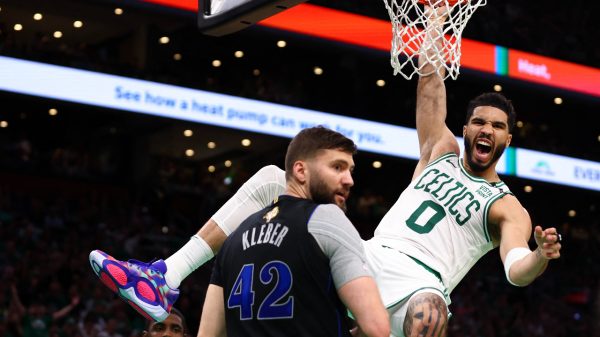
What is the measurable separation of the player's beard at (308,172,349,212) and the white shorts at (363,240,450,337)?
138cm

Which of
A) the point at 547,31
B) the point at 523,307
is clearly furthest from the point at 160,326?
the point at 547,31

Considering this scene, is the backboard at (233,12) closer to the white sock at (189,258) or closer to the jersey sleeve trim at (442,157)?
the white sock at (189,258)

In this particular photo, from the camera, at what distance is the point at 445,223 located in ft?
17.7

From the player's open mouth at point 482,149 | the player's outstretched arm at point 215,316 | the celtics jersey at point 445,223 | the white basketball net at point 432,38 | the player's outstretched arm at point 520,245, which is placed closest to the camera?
the player's outstretched arm at point 215,316

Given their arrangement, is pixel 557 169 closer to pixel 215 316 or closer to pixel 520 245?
pixel 520 245

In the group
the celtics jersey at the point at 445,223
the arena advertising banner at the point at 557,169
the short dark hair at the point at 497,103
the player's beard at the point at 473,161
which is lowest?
the arena advertising banner at the point at 557,169

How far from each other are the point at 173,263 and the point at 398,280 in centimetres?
117

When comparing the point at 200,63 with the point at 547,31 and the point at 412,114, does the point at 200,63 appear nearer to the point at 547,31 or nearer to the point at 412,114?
the point at 412,114

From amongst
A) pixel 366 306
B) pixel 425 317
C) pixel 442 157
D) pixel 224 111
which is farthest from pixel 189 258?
pixel 224 111

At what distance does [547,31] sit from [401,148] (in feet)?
22.3

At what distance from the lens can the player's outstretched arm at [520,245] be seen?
4.38 metres

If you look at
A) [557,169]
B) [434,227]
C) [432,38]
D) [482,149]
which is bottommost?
[557,169]

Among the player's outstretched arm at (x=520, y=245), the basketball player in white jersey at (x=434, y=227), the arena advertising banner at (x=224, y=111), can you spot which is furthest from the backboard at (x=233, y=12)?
the arena advertising banner at (x=224, y=111)

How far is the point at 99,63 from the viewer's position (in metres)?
15.7
